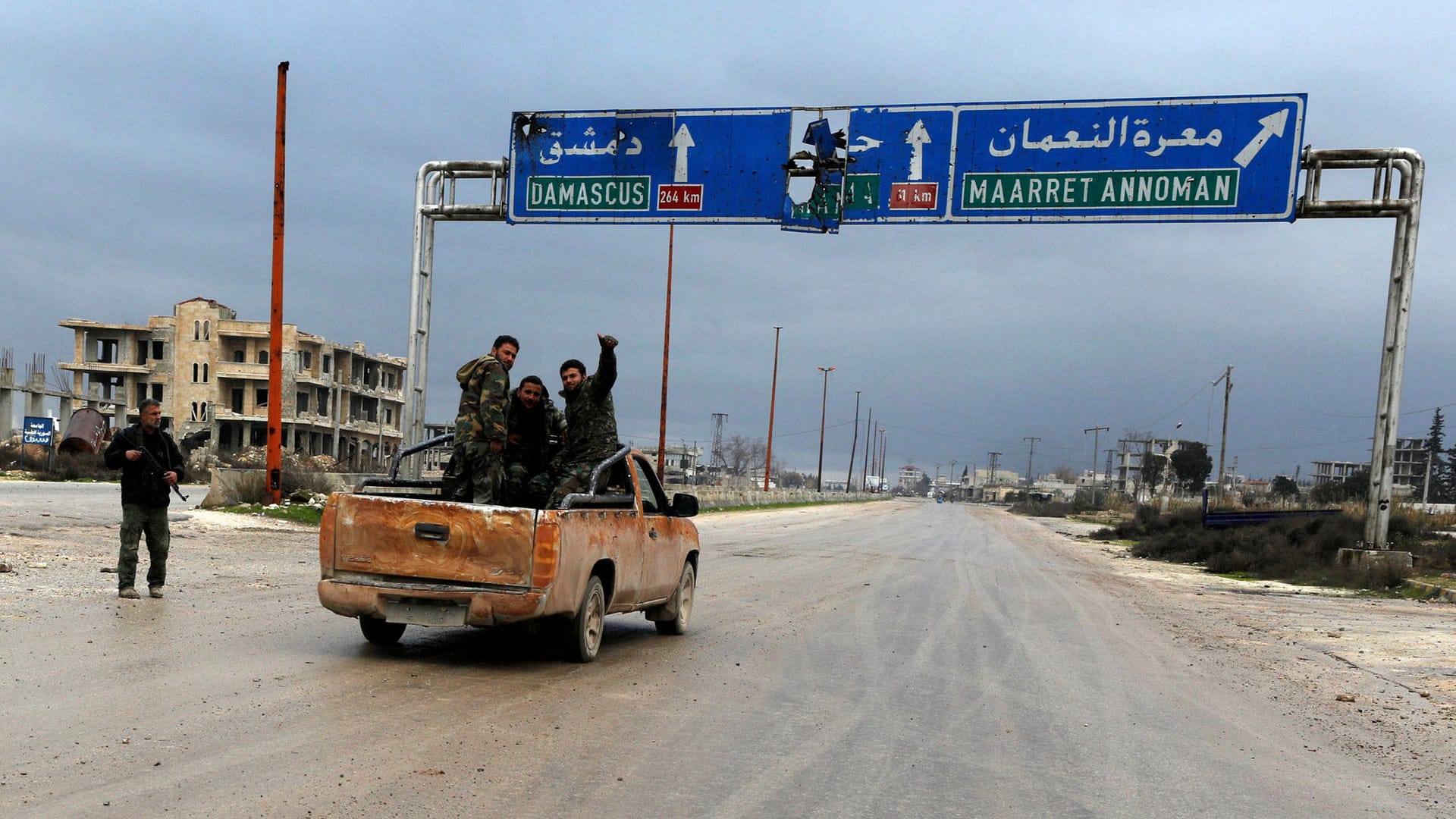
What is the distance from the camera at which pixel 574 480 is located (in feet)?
29.4

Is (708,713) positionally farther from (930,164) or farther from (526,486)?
(930,164)

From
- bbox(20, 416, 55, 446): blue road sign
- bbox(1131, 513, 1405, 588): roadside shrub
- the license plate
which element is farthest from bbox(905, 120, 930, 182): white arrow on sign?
bbox(20, 416, 55, 446): blue road sign

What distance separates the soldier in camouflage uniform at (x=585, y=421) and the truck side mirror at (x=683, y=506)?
3.15 feet

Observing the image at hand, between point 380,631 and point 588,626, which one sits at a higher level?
point 588,626

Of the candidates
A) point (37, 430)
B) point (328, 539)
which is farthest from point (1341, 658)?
point (37, 430)

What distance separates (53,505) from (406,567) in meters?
19.0

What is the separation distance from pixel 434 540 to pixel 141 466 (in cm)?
411

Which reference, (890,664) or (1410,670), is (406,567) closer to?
(890,664)

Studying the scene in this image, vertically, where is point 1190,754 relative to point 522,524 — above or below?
below

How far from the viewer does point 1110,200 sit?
19094mm

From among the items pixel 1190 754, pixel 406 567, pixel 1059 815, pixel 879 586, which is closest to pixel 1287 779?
pixel 1190 754

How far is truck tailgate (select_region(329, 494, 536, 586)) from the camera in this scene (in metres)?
7.70

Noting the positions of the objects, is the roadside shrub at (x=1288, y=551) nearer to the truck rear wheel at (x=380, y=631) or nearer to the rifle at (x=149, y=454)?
the truck rear wheel at (x=380, y=631)

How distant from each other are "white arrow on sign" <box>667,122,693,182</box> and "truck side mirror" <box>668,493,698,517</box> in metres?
11.7
